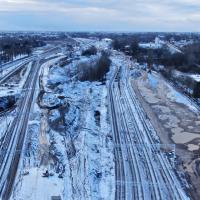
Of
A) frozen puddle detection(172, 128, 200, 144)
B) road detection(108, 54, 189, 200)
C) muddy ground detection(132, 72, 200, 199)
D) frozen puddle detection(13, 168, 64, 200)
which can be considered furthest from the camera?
frozen puddle detection(172, 128, 200, 144)

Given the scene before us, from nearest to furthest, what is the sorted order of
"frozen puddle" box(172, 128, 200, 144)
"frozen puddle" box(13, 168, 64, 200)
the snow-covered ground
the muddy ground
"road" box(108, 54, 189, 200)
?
"frozen puddle" box(13, 168, 64, 200)
the snow-covered ground
"road" box(108, 54, 189, 200)
the muddy ground
"frozen puddle" box(172, 128, 200, 144)

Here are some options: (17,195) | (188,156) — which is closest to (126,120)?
(188,156)

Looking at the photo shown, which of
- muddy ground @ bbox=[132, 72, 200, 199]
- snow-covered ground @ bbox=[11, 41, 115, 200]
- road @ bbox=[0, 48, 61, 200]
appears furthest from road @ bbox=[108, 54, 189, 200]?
road @ bbox=[0, 48, 61, 200]

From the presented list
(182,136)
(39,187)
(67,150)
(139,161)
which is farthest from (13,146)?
(182,136)

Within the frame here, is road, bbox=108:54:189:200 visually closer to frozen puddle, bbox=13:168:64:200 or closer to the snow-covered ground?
the snow-covered ground

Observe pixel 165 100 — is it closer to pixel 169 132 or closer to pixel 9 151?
pixel 169 132

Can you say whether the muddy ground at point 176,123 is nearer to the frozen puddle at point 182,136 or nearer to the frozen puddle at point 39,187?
the frozen puddle at point 182,136
